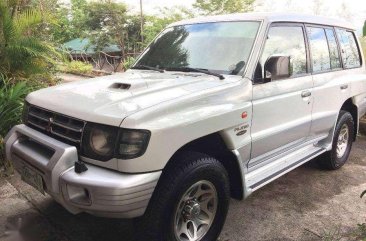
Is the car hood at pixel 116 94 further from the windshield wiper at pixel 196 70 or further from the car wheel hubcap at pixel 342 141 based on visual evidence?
the car wheel hubcap at pixel 342 141

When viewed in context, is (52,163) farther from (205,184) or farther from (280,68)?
(280,68)

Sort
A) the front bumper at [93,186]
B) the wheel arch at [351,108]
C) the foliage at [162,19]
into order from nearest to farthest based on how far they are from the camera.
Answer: the front bumper at [93,186] → the wheel arch at [351,108] → the foliage at [162,19]

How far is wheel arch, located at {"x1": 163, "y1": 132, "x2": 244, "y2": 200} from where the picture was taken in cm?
281

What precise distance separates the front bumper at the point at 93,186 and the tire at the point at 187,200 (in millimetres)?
128

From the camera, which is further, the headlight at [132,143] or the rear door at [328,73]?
the rear door at [328,73]

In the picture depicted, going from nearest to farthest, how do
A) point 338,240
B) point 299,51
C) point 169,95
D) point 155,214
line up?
point 155,214 < point 169,95 < point 338,240 < point 299,51

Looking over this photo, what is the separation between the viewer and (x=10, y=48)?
16.7 ft

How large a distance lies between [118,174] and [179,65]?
61.4 inches

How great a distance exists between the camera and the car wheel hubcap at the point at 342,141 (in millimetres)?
A: 4828

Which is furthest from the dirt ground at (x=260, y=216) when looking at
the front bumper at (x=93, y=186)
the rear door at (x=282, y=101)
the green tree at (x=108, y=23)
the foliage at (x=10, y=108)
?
the green tree at (x=108, y=23)

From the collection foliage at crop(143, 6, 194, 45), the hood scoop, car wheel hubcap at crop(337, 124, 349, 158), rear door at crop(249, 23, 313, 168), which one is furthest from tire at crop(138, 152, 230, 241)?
foliage at crop(143, 6, 194, 45)

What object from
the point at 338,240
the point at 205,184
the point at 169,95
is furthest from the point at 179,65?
the point at 338,240

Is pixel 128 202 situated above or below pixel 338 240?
above

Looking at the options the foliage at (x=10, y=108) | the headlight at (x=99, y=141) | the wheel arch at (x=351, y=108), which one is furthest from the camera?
the wheel arch at (x=351, y=108)
